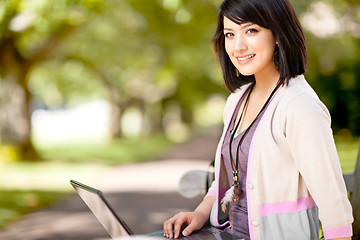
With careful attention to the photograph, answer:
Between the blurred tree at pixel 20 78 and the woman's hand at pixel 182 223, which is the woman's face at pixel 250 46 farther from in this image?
the blurred tree at pixel 20 78

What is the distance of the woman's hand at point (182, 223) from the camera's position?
2.16 meters

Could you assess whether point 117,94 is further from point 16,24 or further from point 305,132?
point 305,132

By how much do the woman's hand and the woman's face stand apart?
73cm

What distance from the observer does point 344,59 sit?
16.0 meters

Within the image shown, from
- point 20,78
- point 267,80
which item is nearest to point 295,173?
point 267,80

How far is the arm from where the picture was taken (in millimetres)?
2166

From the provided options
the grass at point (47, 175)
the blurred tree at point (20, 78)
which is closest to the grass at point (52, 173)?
the grass at point (47, 175)

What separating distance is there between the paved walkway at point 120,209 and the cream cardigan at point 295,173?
4.43 meters

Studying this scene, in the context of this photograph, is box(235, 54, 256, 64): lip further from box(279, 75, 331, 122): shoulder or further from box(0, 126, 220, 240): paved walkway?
box(0, 126, 220, 240): paved walkway

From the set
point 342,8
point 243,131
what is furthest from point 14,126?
point 243,131

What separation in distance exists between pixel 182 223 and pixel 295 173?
0.60 m

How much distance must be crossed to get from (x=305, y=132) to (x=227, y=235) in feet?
2.02

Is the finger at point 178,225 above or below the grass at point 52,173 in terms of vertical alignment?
above

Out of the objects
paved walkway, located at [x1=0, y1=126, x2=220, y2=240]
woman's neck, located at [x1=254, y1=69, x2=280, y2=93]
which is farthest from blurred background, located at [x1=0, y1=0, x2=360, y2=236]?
woman's neck, located at [x1=254, y1=69, x2=280, y2=93]
